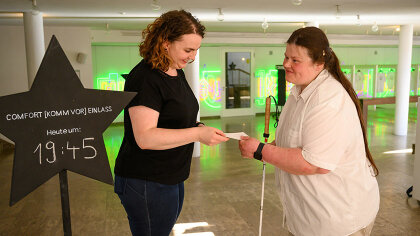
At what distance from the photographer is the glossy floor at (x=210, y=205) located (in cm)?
388

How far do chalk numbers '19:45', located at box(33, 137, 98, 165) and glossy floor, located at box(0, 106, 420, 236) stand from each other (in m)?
2.31

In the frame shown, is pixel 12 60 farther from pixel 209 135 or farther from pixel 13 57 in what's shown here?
pixel 209 135

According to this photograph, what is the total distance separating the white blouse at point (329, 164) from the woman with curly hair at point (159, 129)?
0.43 meters

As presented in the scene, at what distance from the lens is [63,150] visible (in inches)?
65.3

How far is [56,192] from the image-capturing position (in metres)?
5.20

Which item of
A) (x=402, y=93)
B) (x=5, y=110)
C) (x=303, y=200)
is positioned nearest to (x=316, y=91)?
(x=303, y=200)

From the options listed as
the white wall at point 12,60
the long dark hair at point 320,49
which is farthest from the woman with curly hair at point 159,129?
the white wall at point 12,60

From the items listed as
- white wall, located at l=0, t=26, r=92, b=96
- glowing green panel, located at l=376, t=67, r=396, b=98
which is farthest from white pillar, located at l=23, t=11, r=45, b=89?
glowing green panel, located at l=376, t=67, r=396, b=98

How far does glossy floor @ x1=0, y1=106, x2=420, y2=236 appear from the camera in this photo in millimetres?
3885

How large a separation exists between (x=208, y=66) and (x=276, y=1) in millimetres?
7227

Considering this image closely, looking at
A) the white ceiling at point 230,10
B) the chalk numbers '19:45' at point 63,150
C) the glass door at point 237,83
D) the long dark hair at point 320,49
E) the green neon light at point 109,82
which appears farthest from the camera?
the glass door at point 237,83

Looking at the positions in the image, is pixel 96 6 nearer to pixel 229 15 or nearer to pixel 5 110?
pixel 229 15

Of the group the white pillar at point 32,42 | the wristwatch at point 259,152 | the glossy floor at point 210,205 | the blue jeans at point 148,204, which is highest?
the white pillar at point 32,42

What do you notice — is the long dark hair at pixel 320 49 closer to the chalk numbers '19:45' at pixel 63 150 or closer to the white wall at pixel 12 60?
the chalk numbers '19:45' at pixel 63 150
